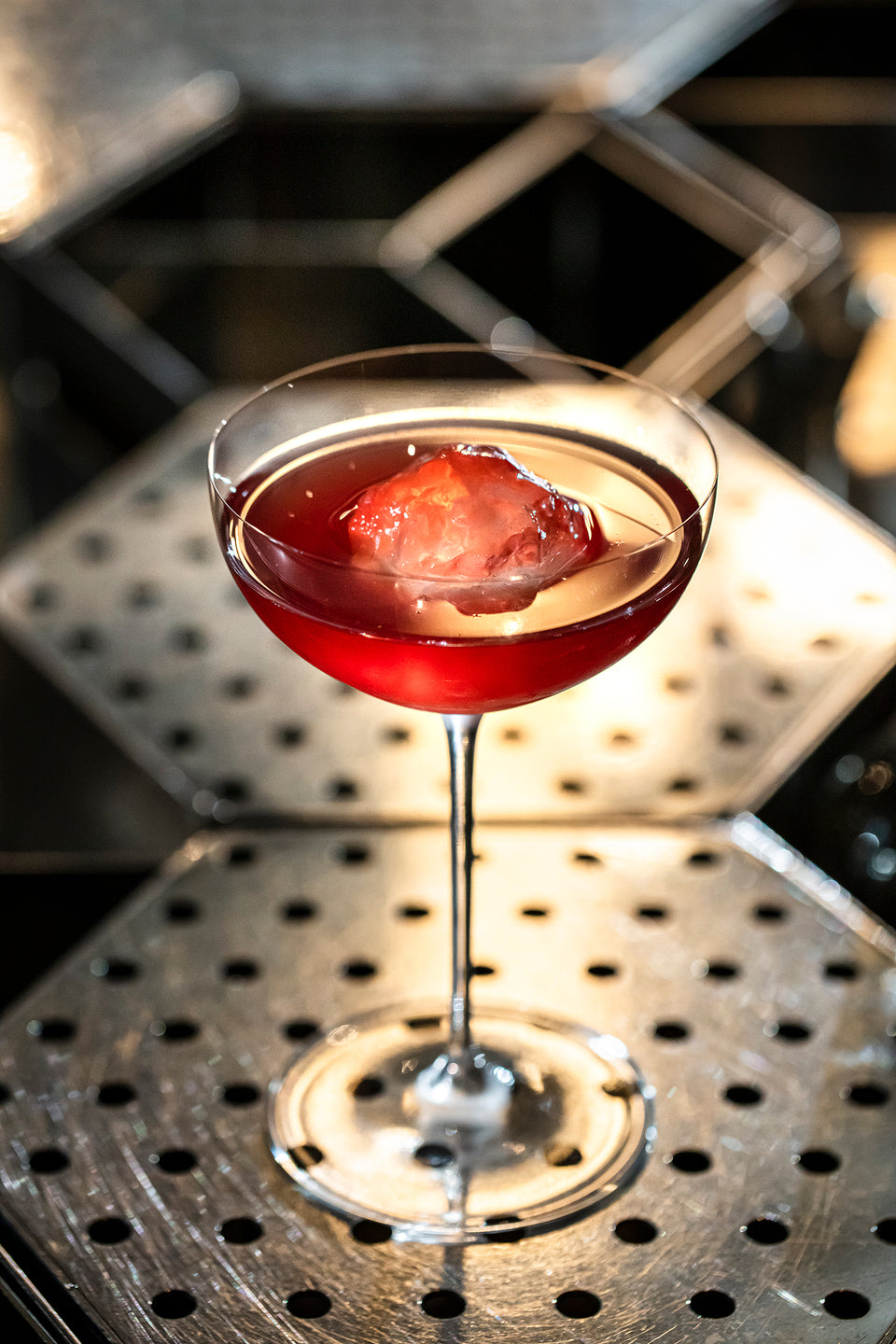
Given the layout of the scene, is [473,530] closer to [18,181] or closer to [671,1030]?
[671,1030]

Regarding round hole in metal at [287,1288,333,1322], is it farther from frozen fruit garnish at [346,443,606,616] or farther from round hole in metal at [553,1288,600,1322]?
frozen fruit garnish at [346,443,606,616]

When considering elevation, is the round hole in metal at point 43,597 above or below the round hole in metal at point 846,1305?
above

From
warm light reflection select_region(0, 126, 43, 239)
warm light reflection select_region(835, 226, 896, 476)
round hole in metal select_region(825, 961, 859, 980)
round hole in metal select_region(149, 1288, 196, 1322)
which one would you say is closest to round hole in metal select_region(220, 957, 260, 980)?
round hole in metal select_region(149, 1288, 196, 1322)

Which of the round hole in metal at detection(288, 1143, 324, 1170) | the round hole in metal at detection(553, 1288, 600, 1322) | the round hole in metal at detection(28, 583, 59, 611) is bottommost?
the round hole in metal at detection(553, 1288, 600, 1322)

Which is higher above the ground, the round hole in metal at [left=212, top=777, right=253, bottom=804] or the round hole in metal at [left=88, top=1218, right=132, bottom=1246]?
the round hole in metal at [left=212, top=777, right=253, bottom=804]

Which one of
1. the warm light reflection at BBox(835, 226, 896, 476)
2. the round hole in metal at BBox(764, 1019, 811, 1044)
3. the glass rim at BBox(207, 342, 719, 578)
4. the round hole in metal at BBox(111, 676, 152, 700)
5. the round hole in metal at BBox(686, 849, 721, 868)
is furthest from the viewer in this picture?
the warm light reflection at BBox(835, 226, 896, 476)

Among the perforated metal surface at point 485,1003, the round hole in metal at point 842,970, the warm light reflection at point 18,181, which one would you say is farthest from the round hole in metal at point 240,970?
the warm light reflection at point 18,181

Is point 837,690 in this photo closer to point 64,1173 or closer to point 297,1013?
point 297,1013

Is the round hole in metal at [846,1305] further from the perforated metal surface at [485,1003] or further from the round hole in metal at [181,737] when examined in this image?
the round hole in metal at [181,737]
